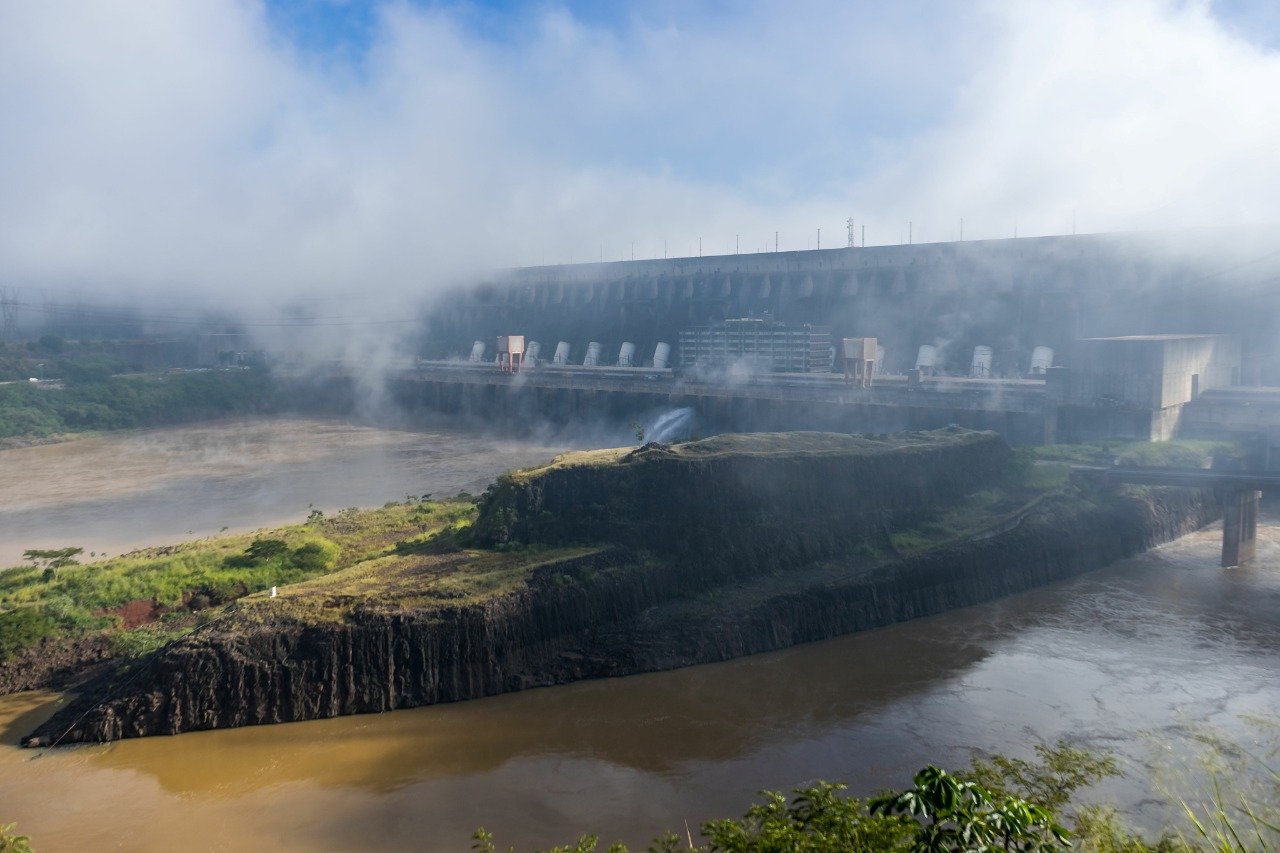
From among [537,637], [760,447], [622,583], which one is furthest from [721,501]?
[537,637]

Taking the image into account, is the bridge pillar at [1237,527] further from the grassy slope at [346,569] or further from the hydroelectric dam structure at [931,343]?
the hydroelectric dam structure at [931,343]

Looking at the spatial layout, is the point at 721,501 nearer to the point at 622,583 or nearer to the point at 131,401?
the point at 622,583

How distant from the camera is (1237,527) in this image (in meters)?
30.8

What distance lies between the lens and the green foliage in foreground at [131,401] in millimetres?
65188

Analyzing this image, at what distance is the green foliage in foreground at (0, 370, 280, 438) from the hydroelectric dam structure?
44.3 ft

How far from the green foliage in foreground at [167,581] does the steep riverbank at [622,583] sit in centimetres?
345

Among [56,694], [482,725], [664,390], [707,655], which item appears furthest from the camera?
[664,390]

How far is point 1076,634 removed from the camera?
2492cm

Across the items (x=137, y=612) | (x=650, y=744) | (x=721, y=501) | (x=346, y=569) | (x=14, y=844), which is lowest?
(x=650, y=744)

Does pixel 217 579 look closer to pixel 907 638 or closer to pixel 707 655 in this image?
pixel 707 655

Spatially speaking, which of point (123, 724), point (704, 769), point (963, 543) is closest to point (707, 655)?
point (704, 769)

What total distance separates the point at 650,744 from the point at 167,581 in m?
14.2

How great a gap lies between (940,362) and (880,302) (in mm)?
6423

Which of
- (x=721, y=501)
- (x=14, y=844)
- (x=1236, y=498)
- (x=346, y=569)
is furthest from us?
(x=1236, y=498)
